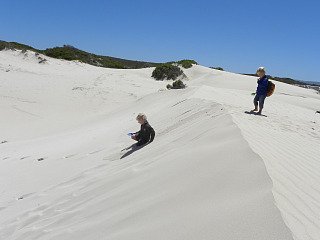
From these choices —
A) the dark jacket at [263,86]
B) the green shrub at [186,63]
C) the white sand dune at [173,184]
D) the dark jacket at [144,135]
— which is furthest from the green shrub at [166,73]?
the dark jacket at [144,135]

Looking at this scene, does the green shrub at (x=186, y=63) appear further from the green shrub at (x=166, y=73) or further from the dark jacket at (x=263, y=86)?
the dark jacket at (x=263, y=86)

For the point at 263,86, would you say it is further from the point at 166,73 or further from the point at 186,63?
the point at 186,63

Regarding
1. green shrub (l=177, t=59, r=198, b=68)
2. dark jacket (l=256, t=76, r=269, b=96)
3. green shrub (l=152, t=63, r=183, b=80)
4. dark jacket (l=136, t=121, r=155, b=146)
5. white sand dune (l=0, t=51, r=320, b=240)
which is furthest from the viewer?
green shrub (l=177, t=59, r=198, b=68)

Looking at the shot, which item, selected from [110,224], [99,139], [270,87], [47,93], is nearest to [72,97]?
[47,93]

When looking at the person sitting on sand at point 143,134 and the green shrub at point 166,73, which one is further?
the green shrub at point 166,73

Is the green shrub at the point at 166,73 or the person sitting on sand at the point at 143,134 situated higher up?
the green shrub at the point at 166,73

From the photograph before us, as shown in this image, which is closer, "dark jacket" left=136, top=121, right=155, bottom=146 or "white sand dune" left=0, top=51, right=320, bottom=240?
"white sand dune" left=0, top=51, right=320, bottom=240

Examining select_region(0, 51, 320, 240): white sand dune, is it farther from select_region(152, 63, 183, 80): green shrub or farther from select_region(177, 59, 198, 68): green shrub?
select_region(177, 59, 198, 68): green shrub

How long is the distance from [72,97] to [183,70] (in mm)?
14394

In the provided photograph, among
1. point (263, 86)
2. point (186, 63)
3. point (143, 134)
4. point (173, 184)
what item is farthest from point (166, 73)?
point (173, 184)

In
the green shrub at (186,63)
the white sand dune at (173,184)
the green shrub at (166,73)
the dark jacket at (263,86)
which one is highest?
the green shrub at (186,63)

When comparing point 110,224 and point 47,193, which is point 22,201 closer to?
point 47,193

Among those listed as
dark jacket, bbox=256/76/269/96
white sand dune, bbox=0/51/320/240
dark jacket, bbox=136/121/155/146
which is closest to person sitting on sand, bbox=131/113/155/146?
dark jacket, bbox=136/121/155/146

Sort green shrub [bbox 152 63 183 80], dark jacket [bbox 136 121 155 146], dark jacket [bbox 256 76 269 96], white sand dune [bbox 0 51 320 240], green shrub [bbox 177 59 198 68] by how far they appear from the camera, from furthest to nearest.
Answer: green shrub [bbox 177 59 198 68]
green shrub [bbox 152 63 183 80]
dark jacket [bbox 256 76 269 96]
dark jacket [bbox 136 121 155 146]
white sand dune [bbox 0 51 320 240]
